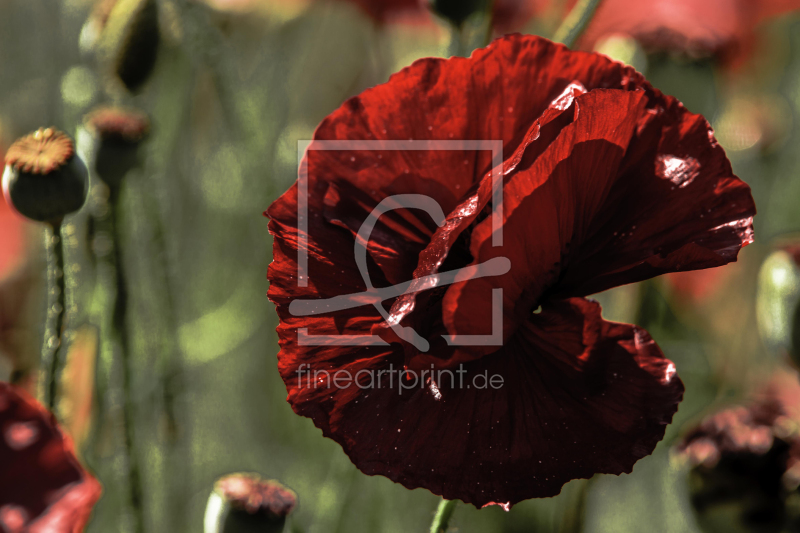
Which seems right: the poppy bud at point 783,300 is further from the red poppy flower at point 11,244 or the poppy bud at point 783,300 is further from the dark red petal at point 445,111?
the red poppy flower at point 11,244

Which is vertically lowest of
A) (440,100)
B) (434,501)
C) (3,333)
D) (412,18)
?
(434,501)

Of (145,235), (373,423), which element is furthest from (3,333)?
(373,423)

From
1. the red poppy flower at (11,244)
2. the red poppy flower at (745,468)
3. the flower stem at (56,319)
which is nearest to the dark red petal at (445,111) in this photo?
the flower stem at (56,319)

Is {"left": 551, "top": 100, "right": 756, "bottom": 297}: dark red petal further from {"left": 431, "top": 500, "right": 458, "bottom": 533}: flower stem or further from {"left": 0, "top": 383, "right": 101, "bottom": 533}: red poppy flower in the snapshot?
{"left": 0, "top": 383, "right": 101, "bottom": 533}: red poppy flower

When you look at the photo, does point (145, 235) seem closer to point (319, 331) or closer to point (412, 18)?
point (319, 331)

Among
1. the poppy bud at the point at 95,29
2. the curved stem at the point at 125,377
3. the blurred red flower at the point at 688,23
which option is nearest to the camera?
the curved stem at the point at 125,377

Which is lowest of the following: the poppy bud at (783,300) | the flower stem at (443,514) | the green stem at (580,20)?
the flower stem at (443,514)
